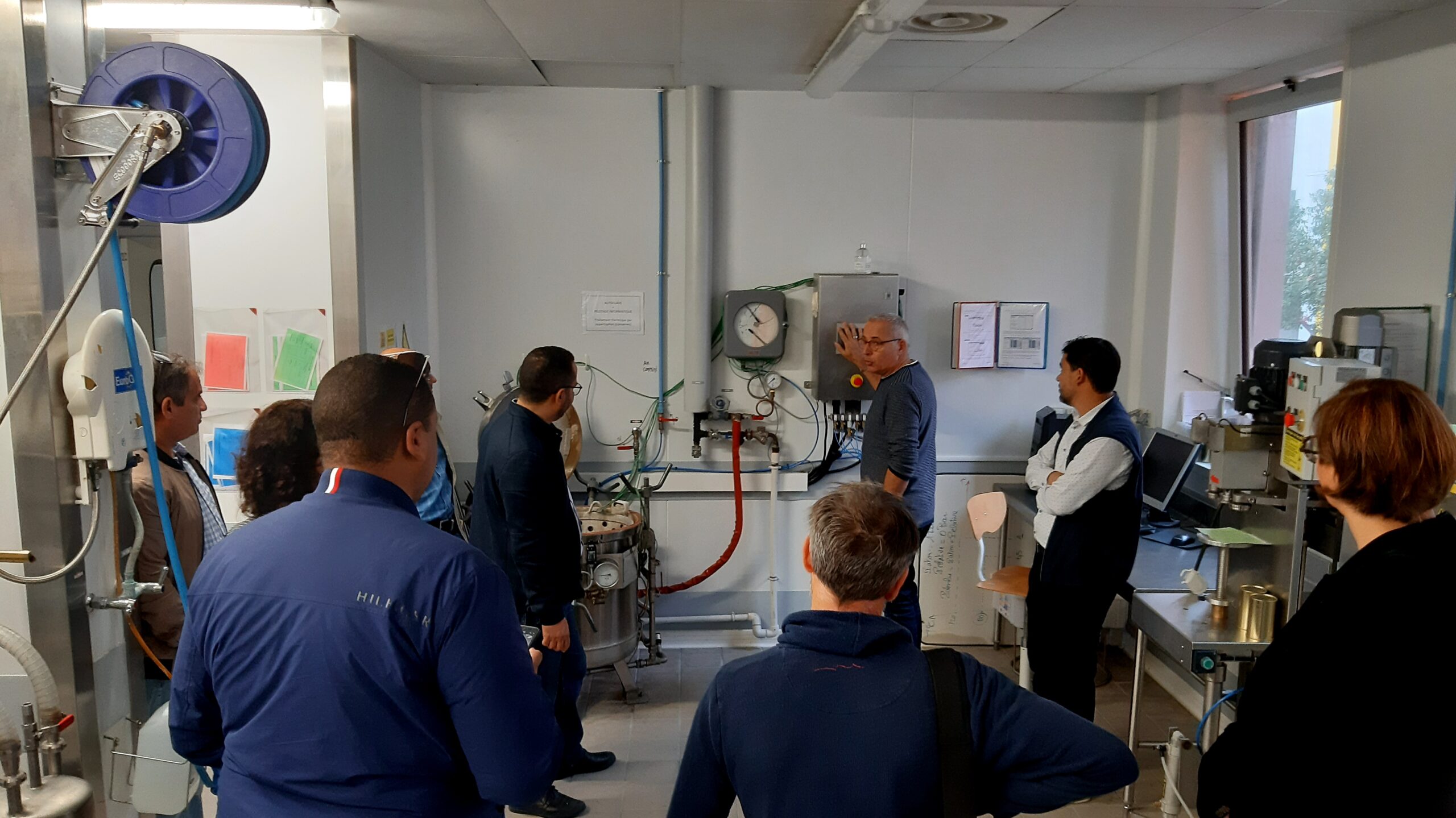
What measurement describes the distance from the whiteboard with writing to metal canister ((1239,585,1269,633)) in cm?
189

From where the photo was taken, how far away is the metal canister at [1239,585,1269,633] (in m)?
2.62

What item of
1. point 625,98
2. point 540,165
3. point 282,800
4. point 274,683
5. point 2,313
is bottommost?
point 282,800

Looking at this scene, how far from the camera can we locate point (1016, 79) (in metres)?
4.02

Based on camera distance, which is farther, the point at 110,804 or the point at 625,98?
the point at 625,98

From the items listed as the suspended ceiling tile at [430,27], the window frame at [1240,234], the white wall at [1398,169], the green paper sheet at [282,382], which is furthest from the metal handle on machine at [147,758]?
the window frame at [1240,234]

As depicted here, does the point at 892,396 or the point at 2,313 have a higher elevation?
the point at 2,313

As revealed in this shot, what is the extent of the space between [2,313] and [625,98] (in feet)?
10.2

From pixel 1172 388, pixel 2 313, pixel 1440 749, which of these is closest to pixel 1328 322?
pixel 1172 388

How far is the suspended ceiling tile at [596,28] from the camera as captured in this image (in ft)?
9.73

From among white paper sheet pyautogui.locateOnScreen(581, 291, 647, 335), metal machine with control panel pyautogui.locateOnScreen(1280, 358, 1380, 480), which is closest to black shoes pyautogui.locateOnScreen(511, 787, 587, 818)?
white paper sheet pyautogui.locateOnScreen(581, 291, 647, 335)

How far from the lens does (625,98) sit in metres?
4.25

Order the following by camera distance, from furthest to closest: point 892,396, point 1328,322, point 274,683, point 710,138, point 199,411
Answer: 1. point 710,138
2. point 892,396
3. point 1328,322
4. point 199,411
5. point 274,683

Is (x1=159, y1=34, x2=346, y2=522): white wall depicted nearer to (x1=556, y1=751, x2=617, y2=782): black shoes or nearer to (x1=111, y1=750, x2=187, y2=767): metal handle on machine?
(x1=556, y1=751, x2=617, y2=782): black shoes

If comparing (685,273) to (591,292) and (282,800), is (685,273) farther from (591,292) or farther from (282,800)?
(282,800)
